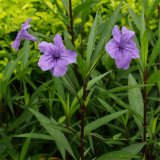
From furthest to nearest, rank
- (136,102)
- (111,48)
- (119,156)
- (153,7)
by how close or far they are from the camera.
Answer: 1. (153,7)
2. (136,102)
3. (119,156)
4. (111,48)

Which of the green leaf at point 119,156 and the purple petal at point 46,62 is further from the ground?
the purple petal at point 46,62

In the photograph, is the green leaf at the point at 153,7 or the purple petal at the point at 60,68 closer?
the purple petal at the point at 60,68

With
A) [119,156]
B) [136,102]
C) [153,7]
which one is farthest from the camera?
[153,7]

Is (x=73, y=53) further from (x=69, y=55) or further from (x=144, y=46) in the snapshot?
(x=144, y=46)

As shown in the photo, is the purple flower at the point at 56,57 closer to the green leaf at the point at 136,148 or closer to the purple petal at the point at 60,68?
the purple petal at the point at 60,68

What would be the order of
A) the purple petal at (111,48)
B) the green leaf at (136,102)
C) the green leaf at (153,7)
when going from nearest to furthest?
the purple petal at (111,48) → the green leaf at (136,102) → the green leaf at (153,7)

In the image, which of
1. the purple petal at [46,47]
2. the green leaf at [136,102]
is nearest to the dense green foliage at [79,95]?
the green leaf at [136,102]

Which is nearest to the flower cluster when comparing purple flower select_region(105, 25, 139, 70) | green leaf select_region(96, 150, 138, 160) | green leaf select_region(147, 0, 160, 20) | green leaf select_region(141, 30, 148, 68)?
purple flower select_region(105, 25, 139, 70)

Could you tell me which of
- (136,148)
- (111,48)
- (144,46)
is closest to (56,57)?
(111,48)

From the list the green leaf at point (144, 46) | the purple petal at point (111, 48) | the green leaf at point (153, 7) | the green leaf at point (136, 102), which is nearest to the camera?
the purple petal at point (111, 48)
